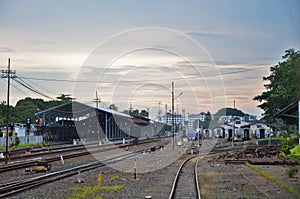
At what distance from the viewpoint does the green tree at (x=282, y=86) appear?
4994 cm

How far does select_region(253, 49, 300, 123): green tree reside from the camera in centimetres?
4994

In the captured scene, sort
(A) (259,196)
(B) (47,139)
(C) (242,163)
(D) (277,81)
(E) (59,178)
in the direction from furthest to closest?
(D) (277,81) < (B) (47,139) < (C) (242,163) < (E) (59,178) < (A) (259,196)

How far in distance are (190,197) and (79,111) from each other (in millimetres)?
52016

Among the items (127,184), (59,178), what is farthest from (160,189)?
(59,178)

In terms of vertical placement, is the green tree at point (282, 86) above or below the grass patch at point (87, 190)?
above

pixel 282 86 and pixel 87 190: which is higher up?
pixel 282 86

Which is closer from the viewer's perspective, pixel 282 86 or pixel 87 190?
pixel 87 190

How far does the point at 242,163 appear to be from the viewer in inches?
1179

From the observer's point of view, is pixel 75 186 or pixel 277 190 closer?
pixel 277 190

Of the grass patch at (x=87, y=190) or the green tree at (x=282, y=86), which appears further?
the green tree at (x=282, y=86)

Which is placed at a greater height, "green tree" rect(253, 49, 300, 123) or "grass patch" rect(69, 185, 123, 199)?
"green tree" rect(253, 49, 300, 123)

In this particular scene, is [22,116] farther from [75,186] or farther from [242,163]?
[75,186]

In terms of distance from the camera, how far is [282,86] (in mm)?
60156

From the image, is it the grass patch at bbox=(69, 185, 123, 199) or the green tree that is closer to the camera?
the grass patch at bbox=(69, 185, 123, 199)
